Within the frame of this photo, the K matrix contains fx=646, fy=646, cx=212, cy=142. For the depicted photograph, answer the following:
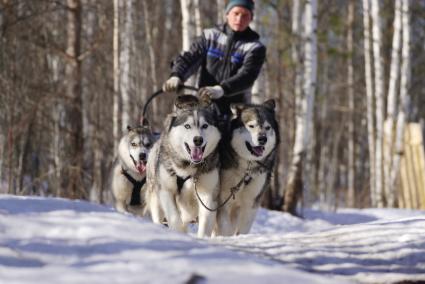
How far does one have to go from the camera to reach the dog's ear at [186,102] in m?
5.00

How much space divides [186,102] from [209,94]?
0.19 meters

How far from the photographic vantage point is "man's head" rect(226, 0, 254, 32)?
560cm

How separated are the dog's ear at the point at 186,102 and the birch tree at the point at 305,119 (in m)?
5.23

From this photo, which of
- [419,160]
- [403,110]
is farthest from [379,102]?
[419,160]

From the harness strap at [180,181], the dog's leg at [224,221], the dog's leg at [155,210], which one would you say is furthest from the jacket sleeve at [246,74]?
the dog's leg at [155,210]

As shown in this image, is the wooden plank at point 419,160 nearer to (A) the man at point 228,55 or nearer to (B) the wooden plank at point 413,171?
(B) the wooden plank at point 413,171

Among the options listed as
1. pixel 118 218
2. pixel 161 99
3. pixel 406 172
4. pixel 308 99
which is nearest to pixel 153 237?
pixel 118 218

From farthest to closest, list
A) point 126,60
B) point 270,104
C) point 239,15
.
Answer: point 126,60 < point 239,15 < point 270,104

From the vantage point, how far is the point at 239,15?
5.59m

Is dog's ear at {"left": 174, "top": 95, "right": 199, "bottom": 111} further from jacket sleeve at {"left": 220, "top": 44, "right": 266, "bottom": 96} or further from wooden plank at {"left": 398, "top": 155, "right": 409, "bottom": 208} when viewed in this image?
wooden plank at {"left": 398, "top": 155, "right": 409, "bottom": 208}

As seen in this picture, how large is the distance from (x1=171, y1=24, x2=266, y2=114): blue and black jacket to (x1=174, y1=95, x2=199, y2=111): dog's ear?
517 mm

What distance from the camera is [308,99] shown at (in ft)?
33.7

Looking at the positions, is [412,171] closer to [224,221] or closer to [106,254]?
[224,221]

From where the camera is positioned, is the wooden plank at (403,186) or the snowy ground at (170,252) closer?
the snowy ground at (170,252)
